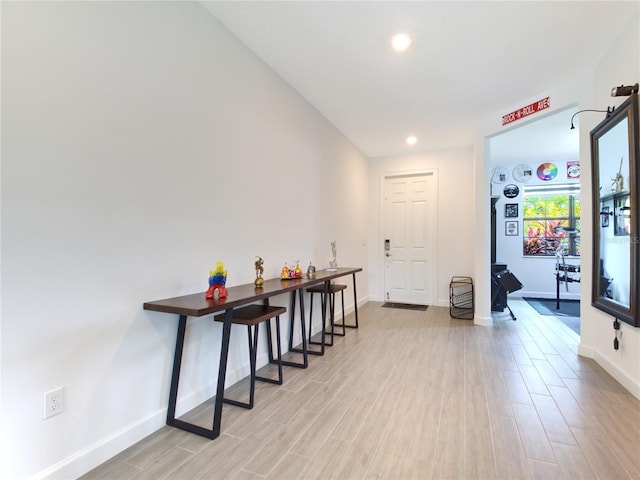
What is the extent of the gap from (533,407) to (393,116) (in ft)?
10.8

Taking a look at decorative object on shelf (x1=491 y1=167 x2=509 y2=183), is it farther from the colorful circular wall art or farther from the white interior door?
the white interior door

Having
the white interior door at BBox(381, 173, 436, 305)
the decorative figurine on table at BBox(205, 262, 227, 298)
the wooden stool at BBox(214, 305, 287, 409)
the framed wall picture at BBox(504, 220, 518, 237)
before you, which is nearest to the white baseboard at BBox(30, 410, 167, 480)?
the wooden stool at BBox(214, 305, 287, 409)

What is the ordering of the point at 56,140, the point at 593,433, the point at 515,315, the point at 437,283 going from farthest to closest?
the point at 437,283
the point at 515,315
the point at 593,433
the point at 56,140

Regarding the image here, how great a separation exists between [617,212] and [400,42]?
2.14m

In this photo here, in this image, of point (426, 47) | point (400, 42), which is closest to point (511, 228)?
point (426, 47)

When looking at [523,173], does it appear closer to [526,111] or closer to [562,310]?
Result: [562,310]

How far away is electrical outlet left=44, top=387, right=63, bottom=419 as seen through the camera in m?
1.37

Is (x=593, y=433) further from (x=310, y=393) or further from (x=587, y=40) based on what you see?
(x=587, y=40)

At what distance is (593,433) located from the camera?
70.6 inches

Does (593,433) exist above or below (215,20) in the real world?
below

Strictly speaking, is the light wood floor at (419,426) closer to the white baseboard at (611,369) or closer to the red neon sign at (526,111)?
the white baseboard at (611,369)

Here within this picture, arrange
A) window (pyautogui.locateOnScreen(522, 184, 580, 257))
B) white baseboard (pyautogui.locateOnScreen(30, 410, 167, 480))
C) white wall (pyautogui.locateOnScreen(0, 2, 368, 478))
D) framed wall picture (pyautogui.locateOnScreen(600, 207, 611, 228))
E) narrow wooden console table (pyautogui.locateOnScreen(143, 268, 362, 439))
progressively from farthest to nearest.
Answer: window (pyautogui.locateOnScreen(522, 184, 580, 257)), framed wall picture (pyautogui.locateOnScreen(600, 207, 611, 228)), narrow wooden console table (pyautogui.locateOnScreen(143, 268, 362, 439)), white baseboard (pyautogui.locateOnScreen(30, 410, 167, 480)), white wall (pyautogui.locateOnScreen(0, 2, 368, 478))

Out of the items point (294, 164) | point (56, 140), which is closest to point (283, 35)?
point (294, 164)

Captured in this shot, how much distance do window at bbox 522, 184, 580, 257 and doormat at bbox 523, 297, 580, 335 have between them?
0.98 m
